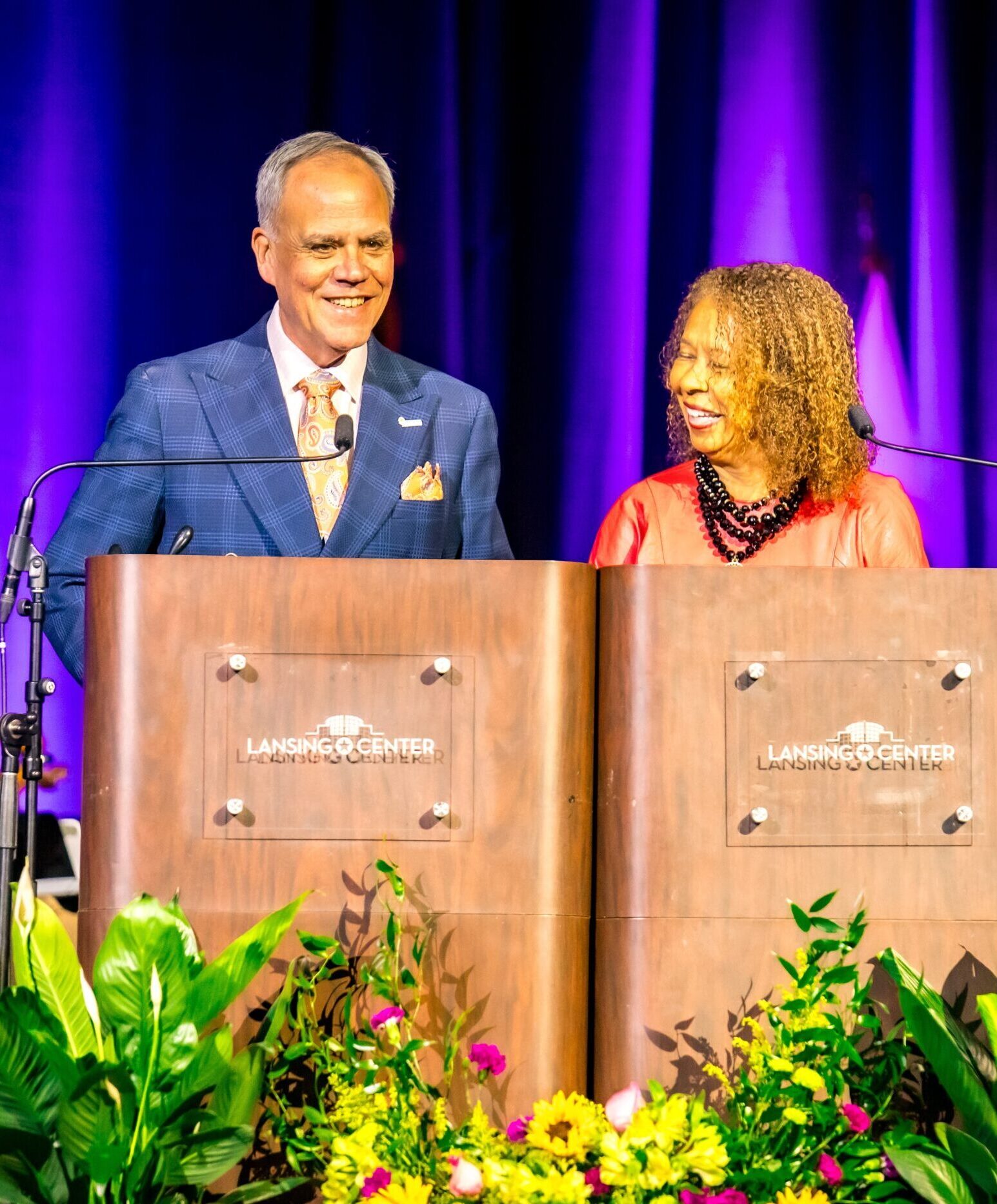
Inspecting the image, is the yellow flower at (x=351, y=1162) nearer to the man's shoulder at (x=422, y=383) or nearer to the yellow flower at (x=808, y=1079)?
the yellow flower at (x=808, y=1079)

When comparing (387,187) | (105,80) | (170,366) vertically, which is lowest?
(170,366)

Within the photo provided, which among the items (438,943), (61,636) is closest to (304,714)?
(438,943)

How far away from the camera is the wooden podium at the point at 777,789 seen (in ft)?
5.71

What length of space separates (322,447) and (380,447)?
104 mm

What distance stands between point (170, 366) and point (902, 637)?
61.4 inches

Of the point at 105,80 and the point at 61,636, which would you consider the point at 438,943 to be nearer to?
the point at 61,636

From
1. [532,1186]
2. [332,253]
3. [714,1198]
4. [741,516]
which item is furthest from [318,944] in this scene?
[332,253]

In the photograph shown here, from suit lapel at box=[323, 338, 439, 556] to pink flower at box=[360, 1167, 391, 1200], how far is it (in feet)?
4.57

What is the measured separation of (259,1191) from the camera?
1.63 m

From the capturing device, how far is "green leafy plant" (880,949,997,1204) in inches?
62.4

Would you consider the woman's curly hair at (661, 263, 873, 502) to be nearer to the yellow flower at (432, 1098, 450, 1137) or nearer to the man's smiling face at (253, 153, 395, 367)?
the man's smiling face at (253, 153, 395, 367)

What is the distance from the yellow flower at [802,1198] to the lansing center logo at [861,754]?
41 centimetres

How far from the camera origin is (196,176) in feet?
11.3

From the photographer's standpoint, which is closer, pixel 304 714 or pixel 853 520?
pixel 304 714
